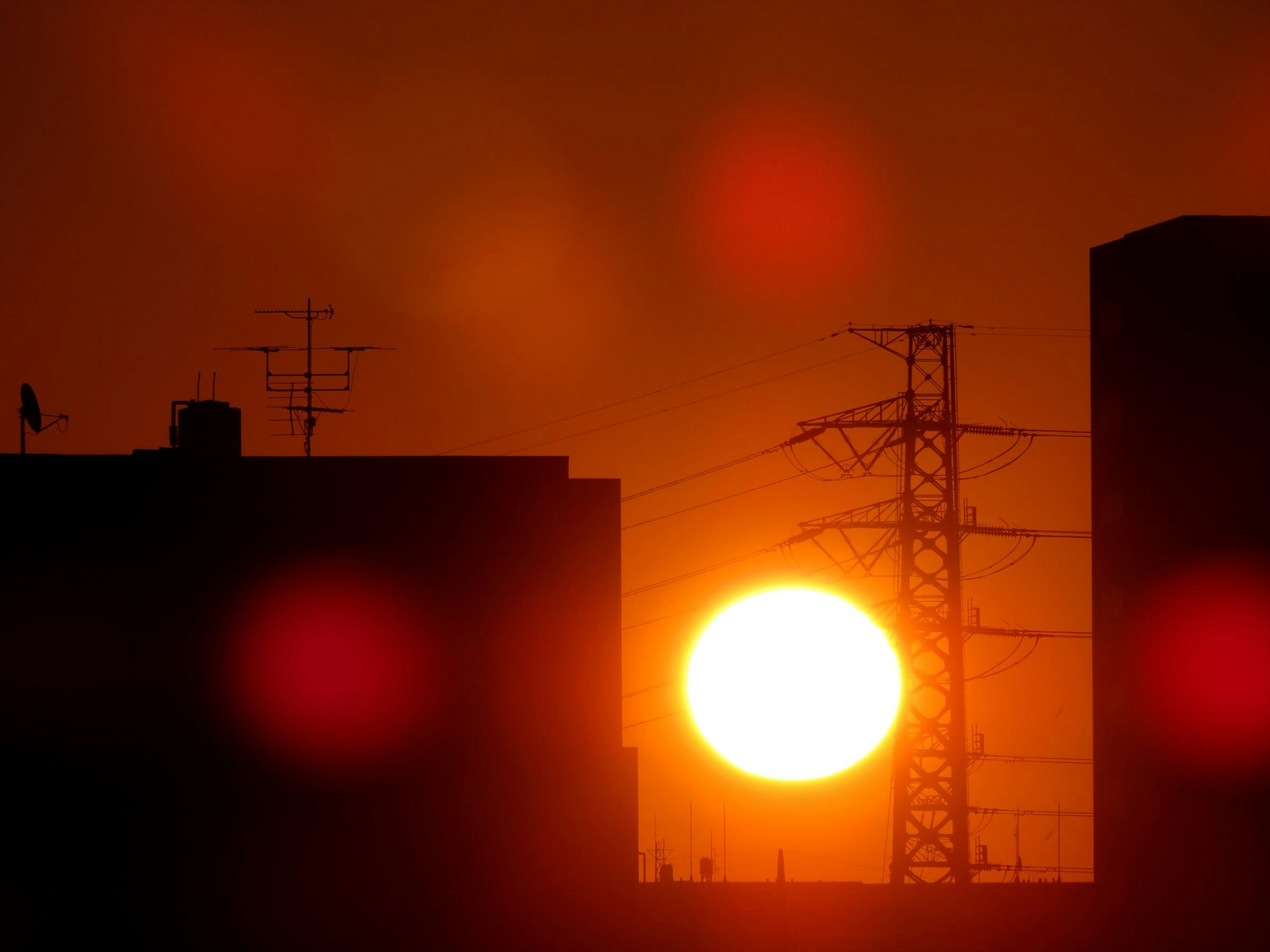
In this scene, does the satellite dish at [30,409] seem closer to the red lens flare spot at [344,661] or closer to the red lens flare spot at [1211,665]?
the red lens flare spot at [344,661]

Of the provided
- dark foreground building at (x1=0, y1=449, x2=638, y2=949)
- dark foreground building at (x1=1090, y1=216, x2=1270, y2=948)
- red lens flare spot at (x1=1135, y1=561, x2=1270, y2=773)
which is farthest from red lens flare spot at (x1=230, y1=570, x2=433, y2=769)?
red lens flare spot at (x1=1135, y1=561, x2=1270, y2=773)

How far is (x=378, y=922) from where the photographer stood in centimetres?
4616

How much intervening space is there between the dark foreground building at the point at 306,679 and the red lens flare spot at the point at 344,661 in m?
0.06

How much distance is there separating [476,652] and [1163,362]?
30495 millimetres

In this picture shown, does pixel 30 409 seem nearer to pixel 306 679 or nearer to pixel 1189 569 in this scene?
pixel 306 679

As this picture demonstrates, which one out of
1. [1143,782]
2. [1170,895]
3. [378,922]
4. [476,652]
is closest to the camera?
[378,922]

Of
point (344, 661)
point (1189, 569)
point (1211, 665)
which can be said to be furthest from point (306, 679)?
point (1211, 665)

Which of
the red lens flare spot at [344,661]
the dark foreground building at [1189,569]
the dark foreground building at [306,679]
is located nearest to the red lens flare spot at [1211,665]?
the dark foreground building at [1189,569]

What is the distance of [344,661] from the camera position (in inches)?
1998

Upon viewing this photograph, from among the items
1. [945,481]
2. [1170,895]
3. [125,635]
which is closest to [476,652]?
[125,635]

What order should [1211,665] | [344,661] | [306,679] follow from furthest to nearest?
[1211,665] < [306,679] < [344,661]

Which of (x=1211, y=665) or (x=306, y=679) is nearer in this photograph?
(x=306, y=679)

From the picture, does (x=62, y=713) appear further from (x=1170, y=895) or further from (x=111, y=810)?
(x=1170, y=895)

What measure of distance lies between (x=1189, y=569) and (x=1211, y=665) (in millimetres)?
3640
